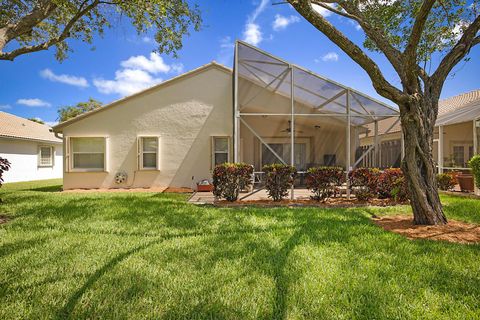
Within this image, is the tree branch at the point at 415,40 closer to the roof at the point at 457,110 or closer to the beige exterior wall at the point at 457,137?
the roof at the point at 457,110

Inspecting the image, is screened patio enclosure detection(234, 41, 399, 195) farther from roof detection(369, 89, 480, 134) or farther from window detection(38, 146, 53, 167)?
window detection(38, 146, 53, 167)

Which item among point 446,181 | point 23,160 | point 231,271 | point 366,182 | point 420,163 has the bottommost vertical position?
point 231,271

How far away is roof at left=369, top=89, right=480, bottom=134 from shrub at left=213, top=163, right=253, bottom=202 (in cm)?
894

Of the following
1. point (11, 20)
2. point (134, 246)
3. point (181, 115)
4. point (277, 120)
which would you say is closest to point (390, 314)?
point (134, 246)

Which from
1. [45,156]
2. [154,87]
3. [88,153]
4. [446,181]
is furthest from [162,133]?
[45,156]

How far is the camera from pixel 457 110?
11820mm

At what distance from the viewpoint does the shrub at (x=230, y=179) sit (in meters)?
7.07

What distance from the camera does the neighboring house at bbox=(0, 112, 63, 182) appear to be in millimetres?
15421

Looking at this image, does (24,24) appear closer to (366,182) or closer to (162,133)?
(162,133)

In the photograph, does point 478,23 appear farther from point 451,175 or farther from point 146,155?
point 146,155

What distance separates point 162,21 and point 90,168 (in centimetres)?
708

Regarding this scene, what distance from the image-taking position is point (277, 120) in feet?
42.1

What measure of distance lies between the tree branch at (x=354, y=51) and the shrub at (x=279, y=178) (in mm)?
3196

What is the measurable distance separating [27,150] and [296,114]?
18813 millimetres
